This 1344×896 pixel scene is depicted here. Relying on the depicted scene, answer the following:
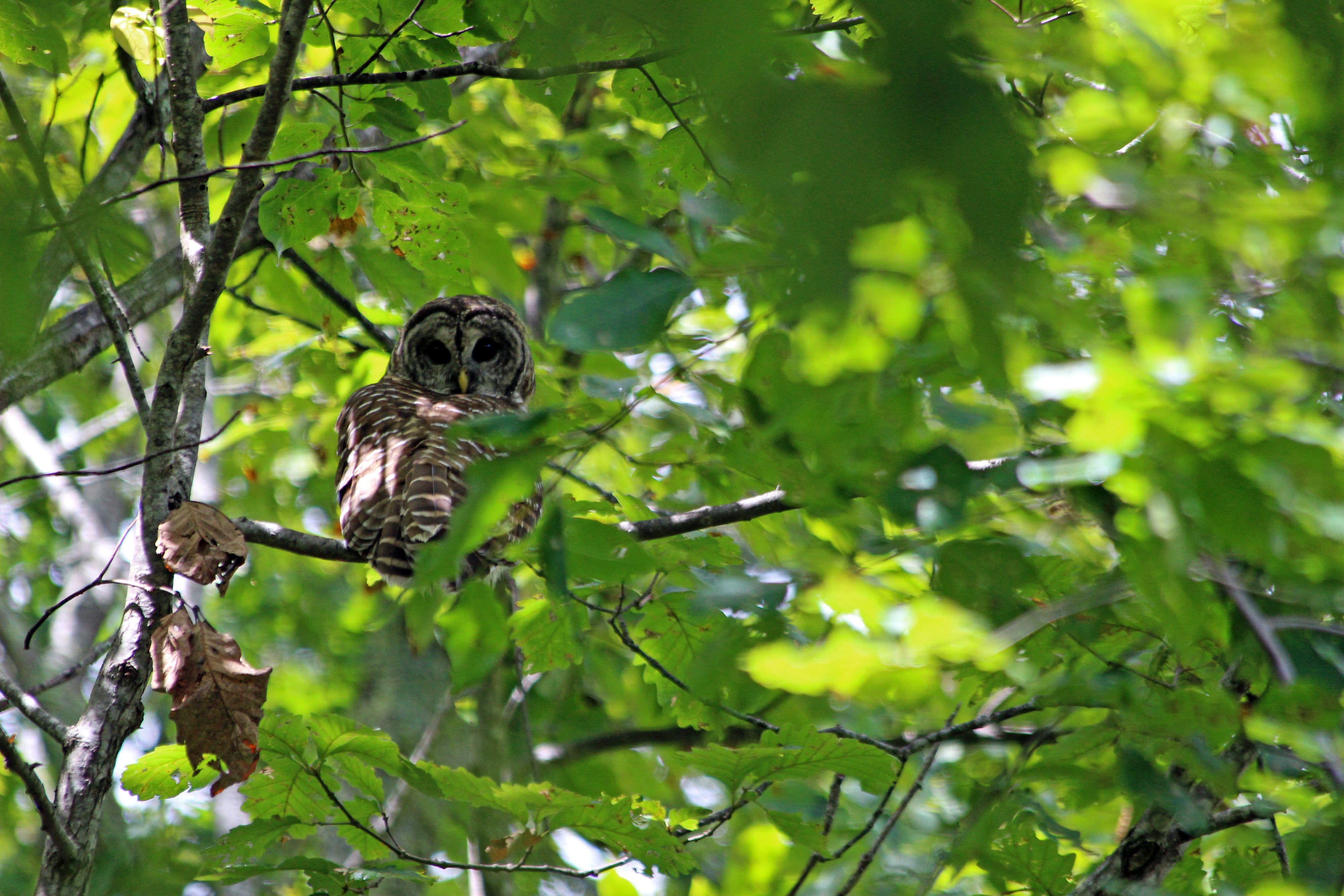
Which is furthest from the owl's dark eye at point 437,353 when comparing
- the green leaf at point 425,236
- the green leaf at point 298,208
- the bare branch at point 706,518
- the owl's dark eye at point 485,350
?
the bare branch at point 706,518

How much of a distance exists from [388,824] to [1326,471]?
7.13ft

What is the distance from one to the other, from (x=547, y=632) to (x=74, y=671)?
45.8 inches

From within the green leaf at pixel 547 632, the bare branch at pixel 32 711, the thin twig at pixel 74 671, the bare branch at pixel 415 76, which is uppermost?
the bare branch at pixel 415 76

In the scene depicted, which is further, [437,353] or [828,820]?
[437,353]

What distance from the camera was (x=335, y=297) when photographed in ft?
13.0

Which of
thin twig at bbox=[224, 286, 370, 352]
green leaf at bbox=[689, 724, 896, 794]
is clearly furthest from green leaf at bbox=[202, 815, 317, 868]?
thin twig at bbox=[224, 286, 370, 352]

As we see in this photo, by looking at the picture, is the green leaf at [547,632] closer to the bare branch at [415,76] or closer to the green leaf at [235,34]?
the bare branch at [415,76]

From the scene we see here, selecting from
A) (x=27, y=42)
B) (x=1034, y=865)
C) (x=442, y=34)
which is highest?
(x=27, y=42)

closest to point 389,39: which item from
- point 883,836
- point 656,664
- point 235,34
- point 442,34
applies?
point 442,34

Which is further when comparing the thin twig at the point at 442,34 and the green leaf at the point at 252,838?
the thin twig at the point at 442,34

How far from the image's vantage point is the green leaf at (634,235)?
4.56 feet

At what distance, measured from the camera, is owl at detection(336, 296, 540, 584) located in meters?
2.89

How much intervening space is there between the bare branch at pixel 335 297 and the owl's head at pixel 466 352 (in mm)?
449

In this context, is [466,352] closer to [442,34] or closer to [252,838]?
[442,34]
